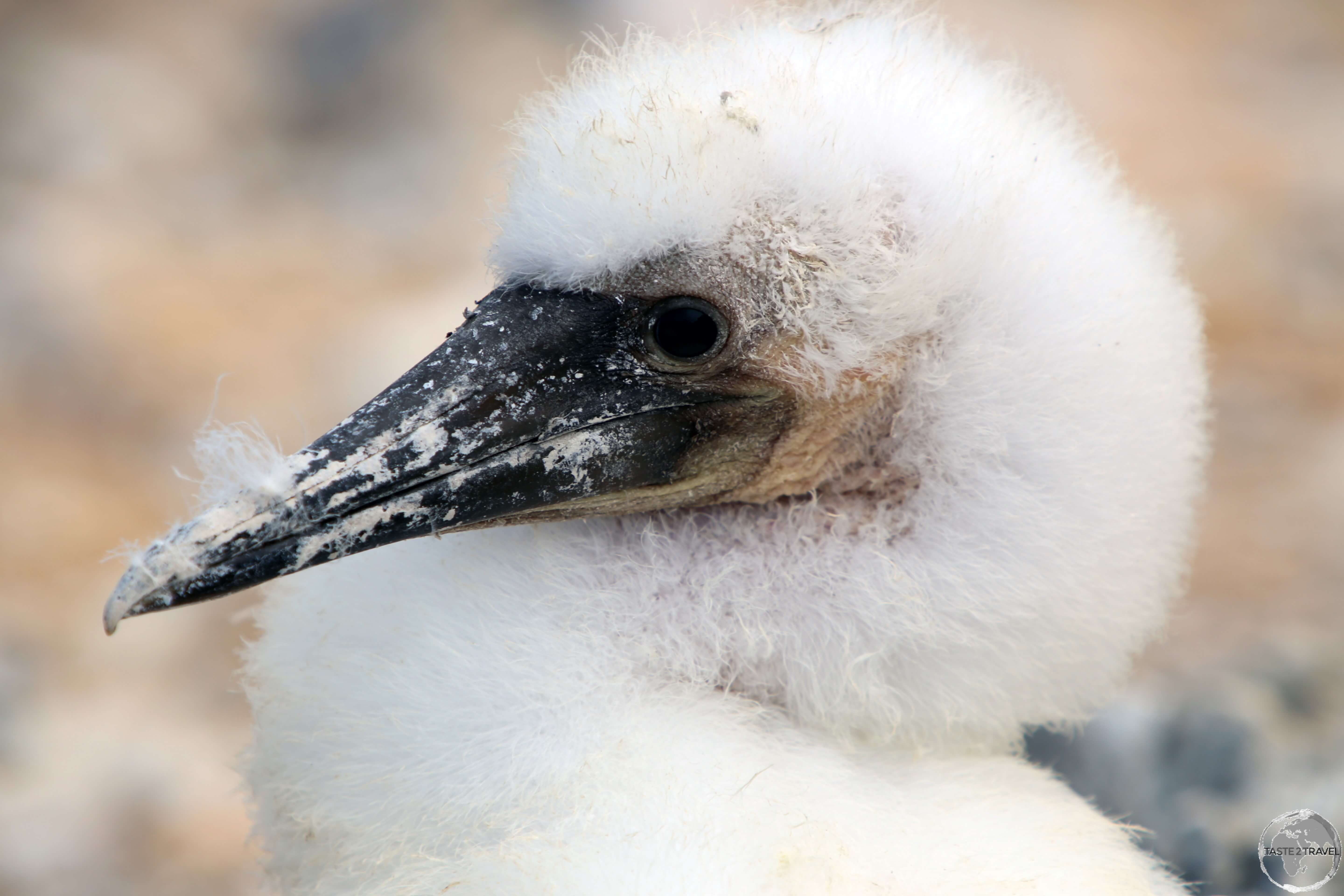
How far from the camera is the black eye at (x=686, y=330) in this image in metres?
1.34

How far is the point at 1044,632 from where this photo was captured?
140 centimetres

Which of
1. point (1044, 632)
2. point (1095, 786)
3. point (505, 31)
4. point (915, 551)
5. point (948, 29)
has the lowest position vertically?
point (1095, 786)

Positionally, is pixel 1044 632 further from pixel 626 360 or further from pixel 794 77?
pixel 794 77

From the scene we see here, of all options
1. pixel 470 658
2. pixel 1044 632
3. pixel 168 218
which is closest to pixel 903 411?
pixel 1044 632

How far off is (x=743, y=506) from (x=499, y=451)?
35 cm

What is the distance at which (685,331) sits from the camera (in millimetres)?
1350

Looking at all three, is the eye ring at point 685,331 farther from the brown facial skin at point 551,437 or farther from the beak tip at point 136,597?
the beak tip at point 136,597

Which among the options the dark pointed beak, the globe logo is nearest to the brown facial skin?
the dark pointed beak

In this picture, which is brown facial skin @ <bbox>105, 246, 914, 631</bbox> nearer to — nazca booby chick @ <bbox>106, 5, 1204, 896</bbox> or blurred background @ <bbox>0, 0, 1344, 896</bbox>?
nazca booby chick @ <bbox>106, 5, 1204, 896</bbox>

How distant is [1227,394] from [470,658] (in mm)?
3781

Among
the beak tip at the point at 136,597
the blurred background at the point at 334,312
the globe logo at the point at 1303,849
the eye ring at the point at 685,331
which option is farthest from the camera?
the blurred background at the point at 334,312

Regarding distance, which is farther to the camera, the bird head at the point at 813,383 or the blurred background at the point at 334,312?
the blurred background at the point at 334,312

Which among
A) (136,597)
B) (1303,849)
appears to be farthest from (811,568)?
(1303,849)

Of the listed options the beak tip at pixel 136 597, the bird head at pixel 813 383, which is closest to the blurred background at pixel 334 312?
the bird head at pixel 813 383
